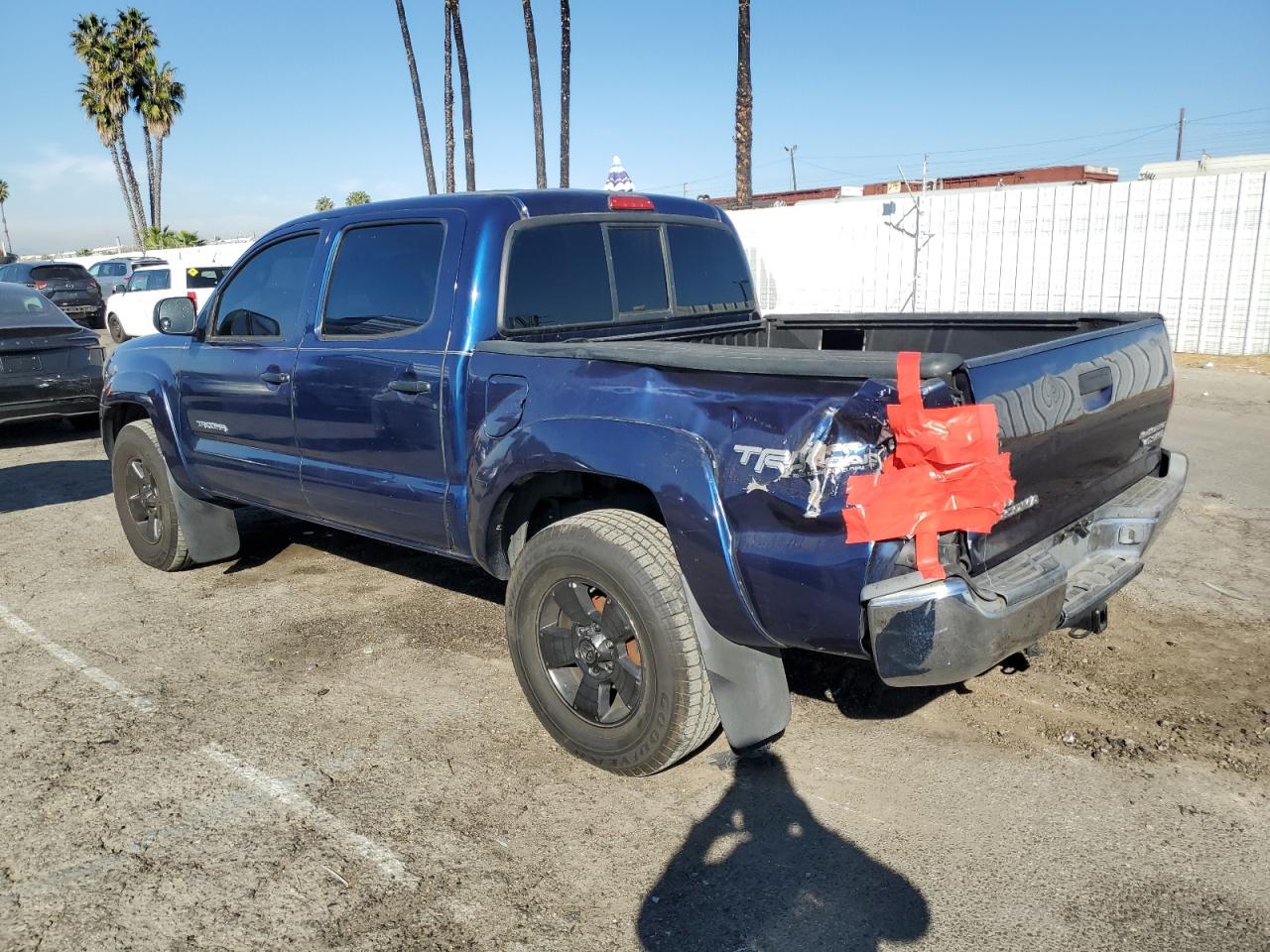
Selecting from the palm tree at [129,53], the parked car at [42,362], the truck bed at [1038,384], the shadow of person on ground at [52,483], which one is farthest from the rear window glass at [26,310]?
the palm tree at [129,53]

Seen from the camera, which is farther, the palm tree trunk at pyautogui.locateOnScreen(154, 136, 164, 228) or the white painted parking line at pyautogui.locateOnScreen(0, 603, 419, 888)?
the palm tree trunk at pyautogui.locateOnScreen(154, 136, 164, 228)

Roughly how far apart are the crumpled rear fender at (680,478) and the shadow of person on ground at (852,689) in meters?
0.92

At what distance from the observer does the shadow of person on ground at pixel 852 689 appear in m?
3.81

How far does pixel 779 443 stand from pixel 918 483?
39 centimetres

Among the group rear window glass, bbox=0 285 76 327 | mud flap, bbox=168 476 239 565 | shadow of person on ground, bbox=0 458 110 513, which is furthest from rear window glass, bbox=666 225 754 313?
rear window glass, bbox=0 285 76 327

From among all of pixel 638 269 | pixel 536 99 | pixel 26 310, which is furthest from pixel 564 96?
pixel 638 269

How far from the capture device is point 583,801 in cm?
323

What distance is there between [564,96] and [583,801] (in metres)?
24.8

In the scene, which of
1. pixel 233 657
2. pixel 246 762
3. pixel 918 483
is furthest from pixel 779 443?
pixel 233 657

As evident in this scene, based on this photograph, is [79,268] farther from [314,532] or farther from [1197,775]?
[1197,775]

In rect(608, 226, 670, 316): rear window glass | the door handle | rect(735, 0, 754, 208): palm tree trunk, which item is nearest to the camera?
the door handle

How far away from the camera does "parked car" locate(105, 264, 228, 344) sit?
19188 mm

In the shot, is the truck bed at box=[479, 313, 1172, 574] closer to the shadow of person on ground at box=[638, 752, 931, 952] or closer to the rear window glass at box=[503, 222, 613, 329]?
the rear window glass at box=[503, 222, 613, 329]

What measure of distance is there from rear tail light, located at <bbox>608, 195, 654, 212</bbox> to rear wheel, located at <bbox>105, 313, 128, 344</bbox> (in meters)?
18.9
